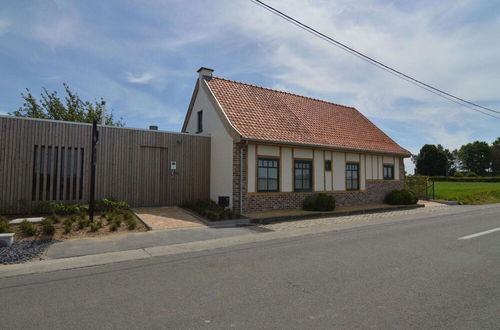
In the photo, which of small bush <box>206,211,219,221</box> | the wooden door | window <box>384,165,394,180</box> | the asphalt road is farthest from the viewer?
window <box>384,165,394,180</box>

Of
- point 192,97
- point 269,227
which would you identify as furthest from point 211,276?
point 192,97

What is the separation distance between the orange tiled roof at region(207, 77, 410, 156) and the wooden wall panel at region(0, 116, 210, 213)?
2525mm

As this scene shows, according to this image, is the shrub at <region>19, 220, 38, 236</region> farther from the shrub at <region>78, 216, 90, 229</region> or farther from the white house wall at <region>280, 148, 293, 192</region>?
the white house wall at <region>280, 148, 293, 192</region>

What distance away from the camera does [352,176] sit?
1614 cm

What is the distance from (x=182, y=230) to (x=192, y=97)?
9748 mm

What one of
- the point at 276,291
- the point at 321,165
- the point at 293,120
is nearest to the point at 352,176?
the point at 321,165

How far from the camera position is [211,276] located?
4.88 metres

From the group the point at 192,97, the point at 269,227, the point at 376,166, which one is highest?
the point at 192,97

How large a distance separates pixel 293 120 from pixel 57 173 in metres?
10.8

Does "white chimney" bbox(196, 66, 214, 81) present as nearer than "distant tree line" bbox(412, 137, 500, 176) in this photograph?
Yes

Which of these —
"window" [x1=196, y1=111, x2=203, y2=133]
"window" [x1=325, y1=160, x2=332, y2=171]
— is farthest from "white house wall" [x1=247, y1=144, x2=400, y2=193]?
"window" [x1=196, y1=111, x2=203, y2=133]

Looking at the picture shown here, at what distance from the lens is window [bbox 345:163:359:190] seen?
1588 centimetres

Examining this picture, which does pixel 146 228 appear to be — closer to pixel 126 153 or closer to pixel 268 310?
pixel 126 153

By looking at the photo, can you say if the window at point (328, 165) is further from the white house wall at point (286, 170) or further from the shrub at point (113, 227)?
the shrub at point (113, 227)
